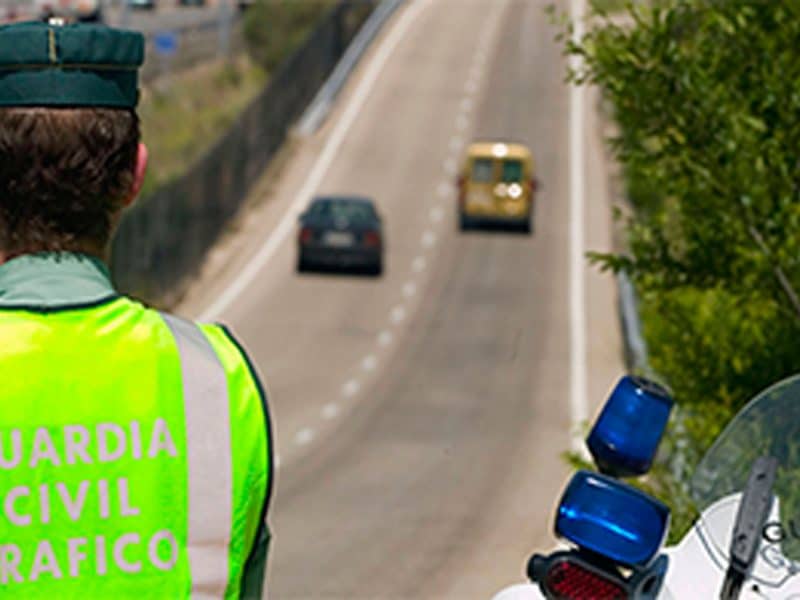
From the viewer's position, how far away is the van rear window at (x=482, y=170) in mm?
41156

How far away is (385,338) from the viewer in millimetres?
30297

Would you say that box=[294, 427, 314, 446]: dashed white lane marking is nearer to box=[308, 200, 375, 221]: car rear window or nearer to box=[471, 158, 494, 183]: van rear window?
box=[308, 200, 375, 221]: car rear window

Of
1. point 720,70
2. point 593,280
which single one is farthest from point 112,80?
point 593,280

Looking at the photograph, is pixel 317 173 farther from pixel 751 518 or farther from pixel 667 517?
pixel 667 517

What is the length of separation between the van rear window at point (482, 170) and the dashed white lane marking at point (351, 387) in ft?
49.2

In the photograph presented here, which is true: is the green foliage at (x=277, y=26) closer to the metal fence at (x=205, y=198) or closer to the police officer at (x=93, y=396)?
the metal fence at (x=205, y=198)

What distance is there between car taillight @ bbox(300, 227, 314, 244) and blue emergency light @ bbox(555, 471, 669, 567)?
1223 inches

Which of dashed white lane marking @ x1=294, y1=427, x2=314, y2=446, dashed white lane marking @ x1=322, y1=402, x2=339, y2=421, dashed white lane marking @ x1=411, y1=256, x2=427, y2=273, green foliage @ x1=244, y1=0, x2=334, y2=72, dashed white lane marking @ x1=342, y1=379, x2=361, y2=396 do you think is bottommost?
dashed white lane marking @ x1=322, y1=402, x2=339, y2=421

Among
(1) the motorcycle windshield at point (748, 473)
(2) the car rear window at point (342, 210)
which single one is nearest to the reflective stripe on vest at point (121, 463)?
(1) the motorcycle windshield at point (748, 473)

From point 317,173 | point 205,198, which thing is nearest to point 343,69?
point 317,173

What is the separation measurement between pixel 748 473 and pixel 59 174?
66.1 inches

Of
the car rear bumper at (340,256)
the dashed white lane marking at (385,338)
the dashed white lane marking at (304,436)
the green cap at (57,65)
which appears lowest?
the dashed white lane marking at (304,436)

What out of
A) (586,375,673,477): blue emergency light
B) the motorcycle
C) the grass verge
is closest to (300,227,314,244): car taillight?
the grass verge

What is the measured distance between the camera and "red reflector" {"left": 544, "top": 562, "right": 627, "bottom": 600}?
3.04 metres
